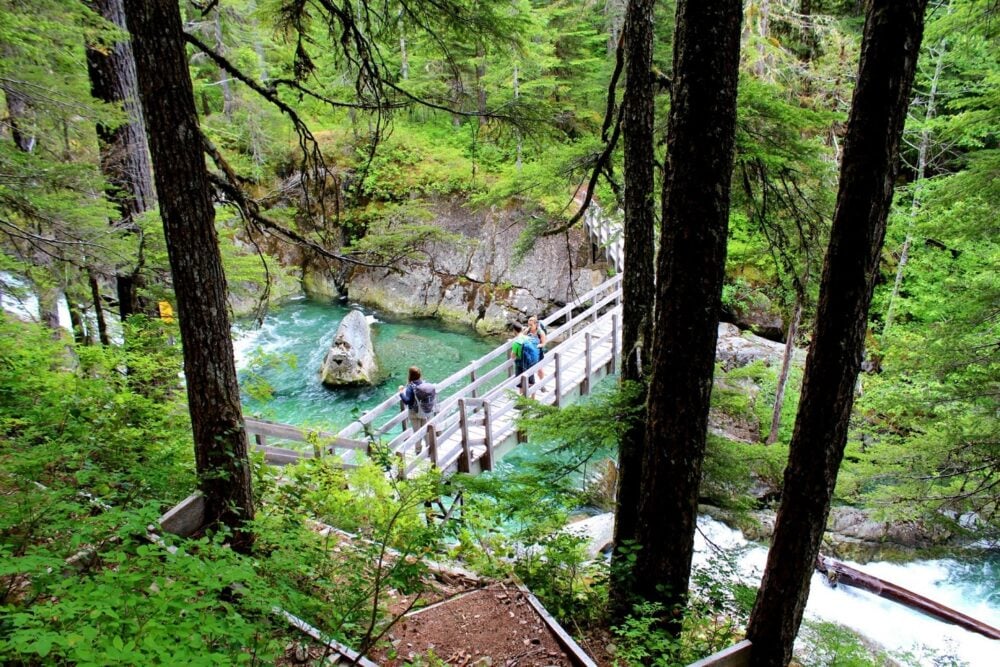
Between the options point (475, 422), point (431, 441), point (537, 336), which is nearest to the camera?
point (431, 441)

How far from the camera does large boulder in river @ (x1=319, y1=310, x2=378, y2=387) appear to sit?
14039mm

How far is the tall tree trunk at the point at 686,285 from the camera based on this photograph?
10.9 ft

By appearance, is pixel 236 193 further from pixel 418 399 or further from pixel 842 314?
pixel 418 399

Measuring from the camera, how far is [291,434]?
7312 millimetres

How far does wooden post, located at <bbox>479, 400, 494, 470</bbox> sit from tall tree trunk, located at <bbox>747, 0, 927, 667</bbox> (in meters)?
5.39

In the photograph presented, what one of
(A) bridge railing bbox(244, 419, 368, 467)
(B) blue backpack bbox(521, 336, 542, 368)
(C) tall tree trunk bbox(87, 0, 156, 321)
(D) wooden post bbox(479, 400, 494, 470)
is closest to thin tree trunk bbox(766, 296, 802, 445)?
(B) blue backpack bbox(521, 336, 542, 368)

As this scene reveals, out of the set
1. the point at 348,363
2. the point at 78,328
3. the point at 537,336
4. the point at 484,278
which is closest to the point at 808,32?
the point at 484,278

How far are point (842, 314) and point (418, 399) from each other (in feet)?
21.0

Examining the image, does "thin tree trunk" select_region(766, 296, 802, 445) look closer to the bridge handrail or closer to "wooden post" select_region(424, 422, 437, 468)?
"wooden post" select_region(424, 422, 437, 468)

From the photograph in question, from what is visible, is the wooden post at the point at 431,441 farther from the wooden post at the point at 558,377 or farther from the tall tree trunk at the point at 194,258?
the tall tree trunk at the point at 194,258

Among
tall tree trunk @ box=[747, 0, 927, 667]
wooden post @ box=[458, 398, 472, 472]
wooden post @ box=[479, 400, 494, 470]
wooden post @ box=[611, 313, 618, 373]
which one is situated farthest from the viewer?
wooden post @ box=[611, 313, 618, 373]

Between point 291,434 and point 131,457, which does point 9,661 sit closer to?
point 131,457

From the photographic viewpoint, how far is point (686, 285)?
360 cm

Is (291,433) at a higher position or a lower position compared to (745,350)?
higher
